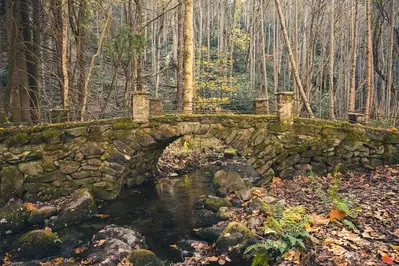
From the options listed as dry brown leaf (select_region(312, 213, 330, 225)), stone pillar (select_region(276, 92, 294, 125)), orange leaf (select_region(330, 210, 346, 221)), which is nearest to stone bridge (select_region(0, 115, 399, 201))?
stone pillar (select_region(276, 92, 294, 125))

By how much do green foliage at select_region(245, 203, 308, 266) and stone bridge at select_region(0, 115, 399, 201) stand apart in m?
3.63

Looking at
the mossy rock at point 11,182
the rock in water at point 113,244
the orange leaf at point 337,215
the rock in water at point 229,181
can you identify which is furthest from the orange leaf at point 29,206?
the orange leaf at point 337,215

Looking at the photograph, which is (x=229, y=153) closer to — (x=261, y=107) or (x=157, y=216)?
(x=261, y=107)

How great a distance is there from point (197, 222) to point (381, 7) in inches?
575

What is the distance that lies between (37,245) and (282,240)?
4.92 meters

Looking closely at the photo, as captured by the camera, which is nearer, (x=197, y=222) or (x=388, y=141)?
(x=197, y=222)

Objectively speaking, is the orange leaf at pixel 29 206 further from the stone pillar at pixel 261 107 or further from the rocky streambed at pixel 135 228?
the stone pillar at pixel 261 107

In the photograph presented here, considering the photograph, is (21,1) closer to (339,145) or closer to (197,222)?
(197,222)

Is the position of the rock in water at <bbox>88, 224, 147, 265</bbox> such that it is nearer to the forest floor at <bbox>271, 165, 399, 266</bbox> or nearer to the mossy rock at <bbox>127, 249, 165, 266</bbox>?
the mossy rock at <bbox>127, 249, 165, 266</bbox>

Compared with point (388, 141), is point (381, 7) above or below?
above

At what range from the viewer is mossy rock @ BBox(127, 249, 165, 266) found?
5.56 meters

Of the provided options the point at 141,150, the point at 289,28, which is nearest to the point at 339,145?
the point at 141,150

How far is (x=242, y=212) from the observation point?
788 cm

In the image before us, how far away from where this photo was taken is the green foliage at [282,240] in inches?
194
